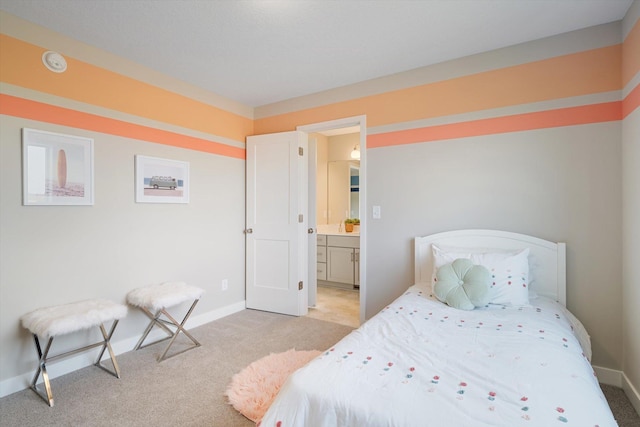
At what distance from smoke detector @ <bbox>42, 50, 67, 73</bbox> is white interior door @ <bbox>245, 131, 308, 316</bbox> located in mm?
1874

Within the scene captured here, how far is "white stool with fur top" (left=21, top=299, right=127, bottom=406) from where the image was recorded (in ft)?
6.51

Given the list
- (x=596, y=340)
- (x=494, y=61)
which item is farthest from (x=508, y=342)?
(x=494, y=61)

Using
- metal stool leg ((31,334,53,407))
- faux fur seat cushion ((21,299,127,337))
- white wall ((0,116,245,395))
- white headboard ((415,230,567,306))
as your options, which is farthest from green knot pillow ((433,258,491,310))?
metal stool leg ((31,334,53,407))

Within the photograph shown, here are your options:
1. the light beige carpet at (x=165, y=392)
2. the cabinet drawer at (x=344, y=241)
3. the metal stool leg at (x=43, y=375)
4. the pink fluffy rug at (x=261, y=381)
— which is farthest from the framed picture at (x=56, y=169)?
the cabinet drawer at (x=344, y=241)

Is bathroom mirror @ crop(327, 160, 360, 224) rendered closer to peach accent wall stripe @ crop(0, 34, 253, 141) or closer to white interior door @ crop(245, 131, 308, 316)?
white interior door @ crop(245, 131, 308, 316)

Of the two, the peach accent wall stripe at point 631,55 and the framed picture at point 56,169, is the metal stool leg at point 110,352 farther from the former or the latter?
the peach accent wall stripe at point 631,55

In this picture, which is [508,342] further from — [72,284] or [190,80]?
[190,80]

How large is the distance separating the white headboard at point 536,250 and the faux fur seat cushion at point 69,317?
8.68ft

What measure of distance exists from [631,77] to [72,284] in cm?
418

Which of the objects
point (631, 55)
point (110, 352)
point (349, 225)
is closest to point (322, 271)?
point (349, 225)

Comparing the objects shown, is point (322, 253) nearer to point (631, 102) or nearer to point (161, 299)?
point (161, 299)

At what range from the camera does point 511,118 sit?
2.53 m

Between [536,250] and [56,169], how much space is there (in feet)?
11.9

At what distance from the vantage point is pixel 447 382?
1.14m
